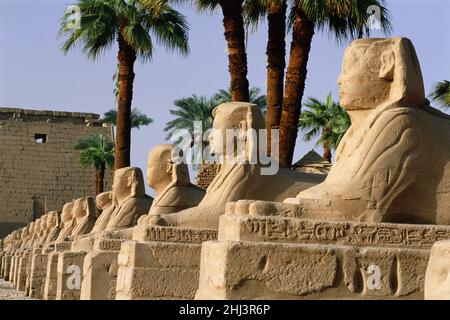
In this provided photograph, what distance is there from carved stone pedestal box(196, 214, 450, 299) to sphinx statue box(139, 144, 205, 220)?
4282 mm

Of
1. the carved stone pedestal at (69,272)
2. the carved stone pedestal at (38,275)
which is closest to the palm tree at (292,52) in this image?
the carved stone pedestal at (69,272)

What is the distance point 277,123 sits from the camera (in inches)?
543

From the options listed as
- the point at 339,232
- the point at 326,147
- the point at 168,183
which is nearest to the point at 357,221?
the point at 339,232

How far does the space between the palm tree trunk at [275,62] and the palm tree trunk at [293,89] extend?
0.37 ft

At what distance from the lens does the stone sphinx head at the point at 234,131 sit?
828 cm

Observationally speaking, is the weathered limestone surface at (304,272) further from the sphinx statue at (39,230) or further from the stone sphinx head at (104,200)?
the sphinx statue at (39,230)

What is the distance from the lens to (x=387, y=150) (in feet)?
20.3

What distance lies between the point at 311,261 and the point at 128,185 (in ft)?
22.6

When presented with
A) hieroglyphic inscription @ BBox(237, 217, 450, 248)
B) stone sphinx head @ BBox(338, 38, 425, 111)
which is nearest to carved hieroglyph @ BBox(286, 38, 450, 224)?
stone sphinx head @ BBox(338, 38, 425, 111)

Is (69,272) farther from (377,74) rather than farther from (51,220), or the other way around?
(51,220)

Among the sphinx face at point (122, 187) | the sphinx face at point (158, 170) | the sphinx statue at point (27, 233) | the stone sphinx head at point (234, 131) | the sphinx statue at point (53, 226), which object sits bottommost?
the sphinx statue at point (27, 233)

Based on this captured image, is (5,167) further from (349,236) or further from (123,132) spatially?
(349,236)

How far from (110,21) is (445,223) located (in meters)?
Answer: 14.0

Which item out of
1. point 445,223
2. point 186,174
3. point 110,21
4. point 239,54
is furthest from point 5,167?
point 445,223
